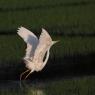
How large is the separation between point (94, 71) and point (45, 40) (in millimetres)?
1970

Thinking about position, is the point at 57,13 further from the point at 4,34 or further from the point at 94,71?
the point at 94,71

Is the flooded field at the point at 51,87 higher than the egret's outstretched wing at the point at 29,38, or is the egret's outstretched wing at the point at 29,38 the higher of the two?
the egret's outstretched wing at the point at 29,38

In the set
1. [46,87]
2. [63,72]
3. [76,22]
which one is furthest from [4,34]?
[46,87]

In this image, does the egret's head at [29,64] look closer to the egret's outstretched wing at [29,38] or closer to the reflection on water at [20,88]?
the egret's outstretched wing at [29,38]

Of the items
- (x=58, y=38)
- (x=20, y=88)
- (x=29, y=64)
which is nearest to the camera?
(x=20, y=88)

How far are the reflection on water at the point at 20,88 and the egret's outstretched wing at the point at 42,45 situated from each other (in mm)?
699

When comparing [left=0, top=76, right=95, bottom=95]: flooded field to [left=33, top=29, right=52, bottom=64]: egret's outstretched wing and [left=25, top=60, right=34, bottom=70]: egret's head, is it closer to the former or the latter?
[left=25, top=60, right=34, bottom=70]: egret's head

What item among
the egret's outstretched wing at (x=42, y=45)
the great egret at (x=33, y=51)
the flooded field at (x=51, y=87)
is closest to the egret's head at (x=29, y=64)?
the great egret at (x=33, y=51)

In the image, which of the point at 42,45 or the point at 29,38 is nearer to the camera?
the point at 42,45

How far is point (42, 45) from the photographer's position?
43.0 ft

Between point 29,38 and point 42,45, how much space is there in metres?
0.58

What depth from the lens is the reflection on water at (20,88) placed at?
39.5 ft

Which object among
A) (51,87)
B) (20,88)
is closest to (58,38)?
(20,88)

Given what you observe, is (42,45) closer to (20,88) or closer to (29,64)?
(29,64)
